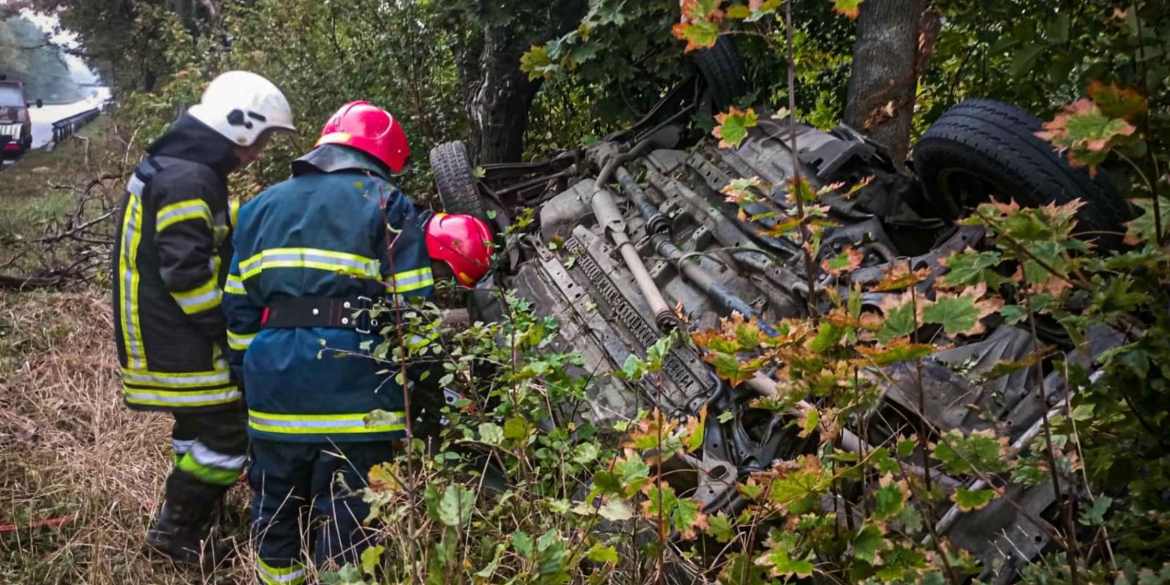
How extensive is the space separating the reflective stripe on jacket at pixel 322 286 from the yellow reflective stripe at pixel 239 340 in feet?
0.45

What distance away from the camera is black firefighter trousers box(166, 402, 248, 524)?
3432mm

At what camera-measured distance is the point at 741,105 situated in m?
4.52

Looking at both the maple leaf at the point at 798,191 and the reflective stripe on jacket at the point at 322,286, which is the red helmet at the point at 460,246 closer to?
the reflective stripe on jacket at the point at 322,286

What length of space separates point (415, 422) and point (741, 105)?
247 centimetres

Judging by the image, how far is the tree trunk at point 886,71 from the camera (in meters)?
4.20

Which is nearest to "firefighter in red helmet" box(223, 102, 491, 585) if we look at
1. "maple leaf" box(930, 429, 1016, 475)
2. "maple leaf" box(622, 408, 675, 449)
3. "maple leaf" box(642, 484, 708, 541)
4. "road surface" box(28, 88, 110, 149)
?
"maple leaf" box(622, 408, 675, 449)

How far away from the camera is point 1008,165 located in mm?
2893

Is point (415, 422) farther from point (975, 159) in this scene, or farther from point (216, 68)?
point (216, 68)

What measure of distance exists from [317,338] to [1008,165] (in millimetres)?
2441

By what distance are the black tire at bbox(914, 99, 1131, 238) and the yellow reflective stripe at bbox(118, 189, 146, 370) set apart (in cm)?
302

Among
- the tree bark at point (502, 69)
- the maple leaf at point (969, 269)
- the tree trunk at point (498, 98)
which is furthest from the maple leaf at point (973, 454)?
the tree trunk at point (498, 98)

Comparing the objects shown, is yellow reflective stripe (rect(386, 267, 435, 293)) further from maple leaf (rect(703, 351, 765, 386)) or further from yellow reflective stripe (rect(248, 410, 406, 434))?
maple leaf (rect(703, 351, 765, 386))

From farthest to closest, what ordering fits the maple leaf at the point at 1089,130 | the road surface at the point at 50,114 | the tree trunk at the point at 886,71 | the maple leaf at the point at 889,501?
the road surface at the point at 50,114, the tree trunk at the point at 886,71, the maple leaf at the point at 889,501, the maple leaf at the point at 1089,130

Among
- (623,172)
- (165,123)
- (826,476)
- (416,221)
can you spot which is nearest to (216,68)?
(165,123)
